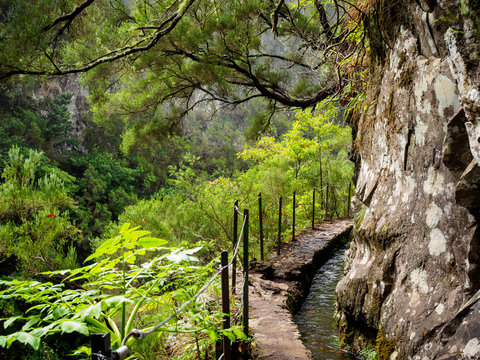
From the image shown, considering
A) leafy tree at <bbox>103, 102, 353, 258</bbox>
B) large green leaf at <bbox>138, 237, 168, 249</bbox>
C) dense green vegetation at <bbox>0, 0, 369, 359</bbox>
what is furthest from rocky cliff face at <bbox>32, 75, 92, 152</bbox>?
large green leaf at <bbox>138, 237, 168, 249</bbox>

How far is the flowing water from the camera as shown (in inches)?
132

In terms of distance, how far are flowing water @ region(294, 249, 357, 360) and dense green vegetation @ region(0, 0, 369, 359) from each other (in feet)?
3.64

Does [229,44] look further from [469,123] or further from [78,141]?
[78,141]

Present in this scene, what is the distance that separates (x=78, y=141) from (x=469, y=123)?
22.3m

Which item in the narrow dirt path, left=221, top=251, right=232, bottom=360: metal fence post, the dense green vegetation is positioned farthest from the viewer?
the narrow dirt path

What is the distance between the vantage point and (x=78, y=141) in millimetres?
21109

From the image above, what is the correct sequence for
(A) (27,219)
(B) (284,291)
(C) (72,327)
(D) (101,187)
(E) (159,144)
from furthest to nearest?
(D) (101,187) < (E) (159,144) < (A) (27,219) < (B) (284,291) < (C) (72,327)

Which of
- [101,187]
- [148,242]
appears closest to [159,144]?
[148,242]

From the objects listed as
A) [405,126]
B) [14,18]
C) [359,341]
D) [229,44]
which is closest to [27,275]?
[14,18]

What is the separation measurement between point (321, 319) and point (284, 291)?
66cm

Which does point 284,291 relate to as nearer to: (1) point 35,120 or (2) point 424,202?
(2) point 424,202

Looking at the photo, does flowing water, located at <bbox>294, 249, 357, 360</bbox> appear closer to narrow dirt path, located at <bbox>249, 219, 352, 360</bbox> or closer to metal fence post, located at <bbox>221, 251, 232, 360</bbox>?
narrow dirt path, located at <bbox>249, 219, 352, 360</bbox>

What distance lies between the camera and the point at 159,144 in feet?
29.8

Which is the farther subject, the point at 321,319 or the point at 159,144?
the point at 159,144
